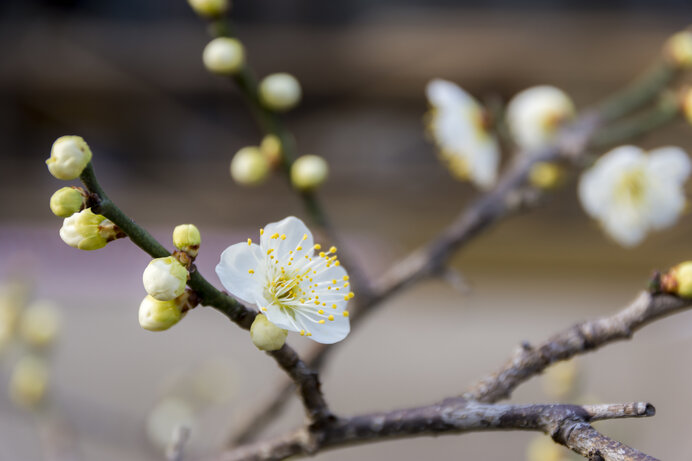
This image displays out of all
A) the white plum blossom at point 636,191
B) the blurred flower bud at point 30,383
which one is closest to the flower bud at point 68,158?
the white plum blossom at point 636,191

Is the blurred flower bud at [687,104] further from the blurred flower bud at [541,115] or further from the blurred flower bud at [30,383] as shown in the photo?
the blurred flower bud at [30,383]

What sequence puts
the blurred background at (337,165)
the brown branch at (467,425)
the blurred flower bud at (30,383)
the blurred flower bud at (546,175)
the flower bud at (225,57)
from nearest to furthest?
the brown branch at (467,425) < the flower bud at (225,57) < the blurred flower bud at (546,175) < the blurred flower bud at (30,383) < the blurred background at (337,165)

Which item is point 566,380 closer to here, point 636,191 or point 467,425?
point 636,191

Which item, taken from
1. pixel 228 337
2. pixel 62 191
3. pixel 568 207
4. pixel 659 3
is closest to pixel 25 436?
pixel 228 337

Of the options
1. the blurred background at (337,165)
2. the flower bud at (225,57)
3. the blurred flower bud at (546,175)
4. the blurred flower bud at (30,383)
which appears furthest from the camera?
the blurred background at (337,165)

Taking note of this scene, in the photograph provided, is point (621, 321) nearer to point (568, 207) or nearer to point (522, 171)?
point (522, 171)

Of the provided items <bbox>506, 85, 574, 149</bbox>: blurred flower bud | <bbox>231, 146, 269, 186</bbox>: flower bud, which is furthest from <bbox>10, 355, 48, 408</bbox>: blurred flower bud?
<bbox>506, 85, 574, 149</bbox>: blurred flower bud

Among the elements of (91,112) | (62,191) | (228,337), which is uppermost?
(91,112)
